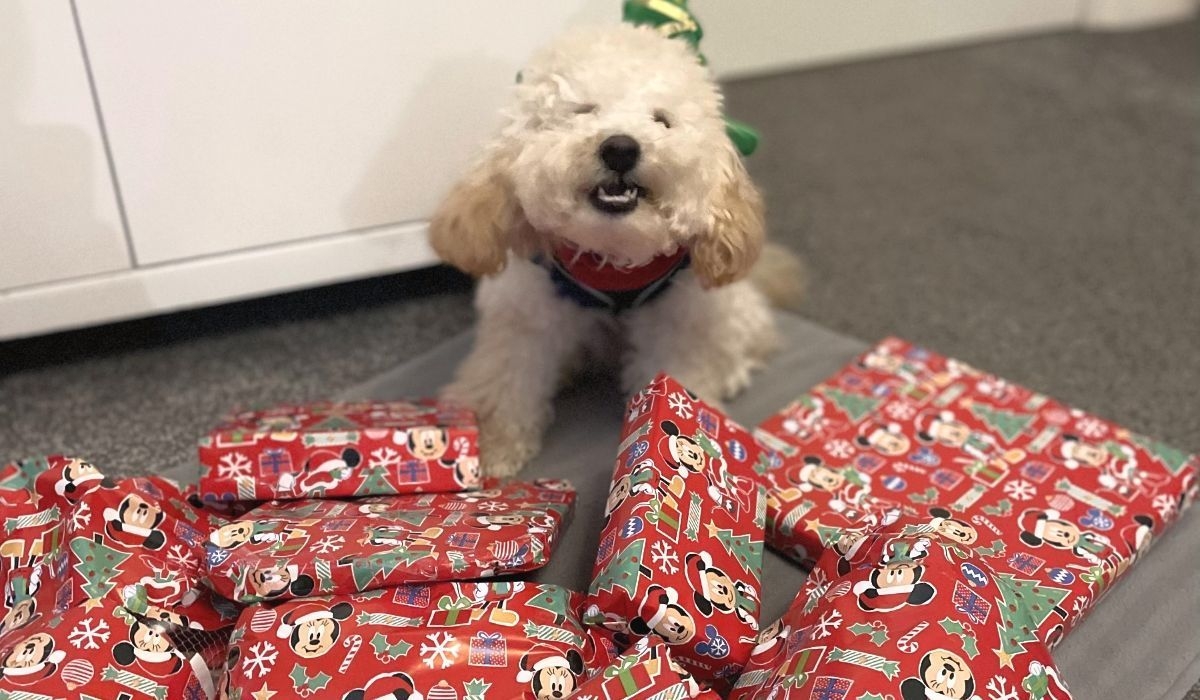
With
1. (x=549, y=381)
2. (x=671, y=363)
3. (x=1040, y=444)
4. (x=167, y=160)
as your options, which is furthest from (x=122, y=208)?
(x=1040, y=444)

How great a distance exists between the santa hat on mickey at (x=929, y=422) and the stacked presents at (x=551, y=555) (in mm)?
21

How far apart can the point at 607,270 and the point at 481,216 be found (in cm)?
15

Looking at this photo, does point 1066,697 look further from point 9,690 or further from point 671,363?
point 9,690

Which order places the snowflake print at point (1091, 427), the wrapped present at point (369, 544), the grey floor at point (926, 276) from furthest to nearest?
the grey floor at point (926, 276) < the snowflake print at point (1091, 427) < the wrapped present at point (369, 544)

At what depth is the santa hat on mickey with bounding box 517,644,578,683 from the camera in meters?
0.78

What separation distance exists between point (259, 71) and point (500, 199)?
15.8 inches

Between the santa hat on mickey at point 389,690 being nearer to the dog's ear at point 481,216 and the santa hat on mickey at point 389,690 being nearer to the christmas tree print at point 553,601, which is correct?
the christmas tree print at point 553,601

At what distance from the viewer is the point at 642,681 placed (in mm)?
742

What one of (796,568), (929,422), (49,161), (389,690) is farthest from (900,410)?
(49,161)

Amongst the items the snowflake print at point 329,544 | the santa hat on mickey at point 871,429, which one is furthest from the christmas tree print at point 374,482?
the santa hat on mickey at point 871,429

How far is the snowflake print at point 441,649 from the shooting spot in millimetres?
780

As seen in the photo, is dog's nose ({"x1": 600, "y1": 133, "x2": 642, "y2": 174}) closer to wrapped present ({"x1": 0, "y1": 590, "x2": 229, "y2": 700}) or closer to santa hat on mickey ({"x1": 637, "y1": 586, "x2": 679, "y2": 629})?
santa hat on mickey ({"x1": 637, "y1": 586, "x2": 679, "y2": 629})

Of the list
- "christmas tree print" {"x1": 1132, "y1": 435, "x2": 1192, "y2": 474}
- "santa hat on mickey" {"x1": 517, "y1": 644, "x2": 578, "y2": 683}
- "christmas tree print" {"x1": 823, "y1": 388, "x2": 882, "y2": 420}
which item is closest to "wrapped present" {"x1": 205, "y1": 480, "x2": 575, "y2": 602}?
"santa hat on mickey" {"x1": 517, "y1": 644, "x2": 578, "y2": 683}

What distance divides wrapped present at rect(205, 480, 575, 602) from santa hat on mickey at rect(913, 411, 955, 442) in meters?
0.47
